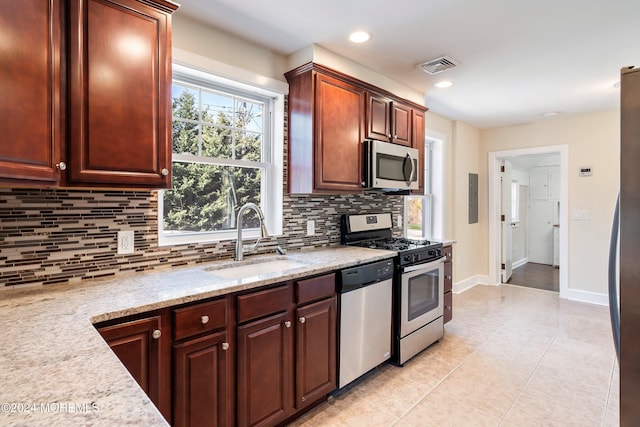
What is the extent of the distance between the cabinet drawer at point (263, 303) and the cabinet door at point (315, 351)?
149 mm

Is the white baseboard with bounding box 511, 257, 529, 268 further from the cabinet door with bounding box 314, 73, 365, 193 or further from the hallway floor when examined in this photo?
the cabinet door with bounding box 314, 73, 365, 193

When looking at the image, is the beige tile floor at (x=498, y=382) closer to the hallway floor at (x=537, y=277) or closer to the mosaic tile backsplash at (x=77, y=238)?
the mosaic tile backsplash at (x=77, y=238)

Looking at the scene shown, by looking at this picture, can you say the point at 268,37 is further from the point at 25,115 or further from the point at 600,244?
the point at 600,244

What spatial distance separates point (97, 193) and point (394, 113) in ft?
7.97

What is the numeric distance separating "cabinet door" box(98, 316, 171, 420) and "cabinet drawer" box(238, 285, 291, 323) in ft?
1.19

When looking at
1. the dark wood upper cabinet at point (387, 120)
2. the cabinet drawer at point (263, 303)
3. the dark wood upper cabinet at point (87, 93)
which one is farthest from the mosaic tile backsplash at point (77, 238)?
the dark wood upper cabinet at point (387, 120)

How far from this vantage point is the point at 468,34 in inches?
92.0

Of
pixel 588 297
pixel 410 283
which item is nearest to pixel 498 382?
pixel 410 283

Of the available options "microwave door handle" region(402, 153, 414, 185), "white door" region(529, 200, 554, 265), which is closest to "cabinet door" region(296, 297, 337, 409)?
"microwave door handle" region(402, 153, 414, 185)

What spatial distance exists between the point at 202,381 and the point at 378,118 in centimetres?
239

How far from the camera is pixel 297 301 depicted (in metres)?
1.93

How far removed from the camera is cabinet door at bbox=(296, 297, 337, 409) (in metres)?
1.95

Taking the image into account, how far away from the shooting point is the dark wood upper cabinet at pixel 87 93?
49.5 inches

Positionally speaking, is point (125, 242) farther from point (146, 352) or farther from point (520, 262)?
point (520, 262)
